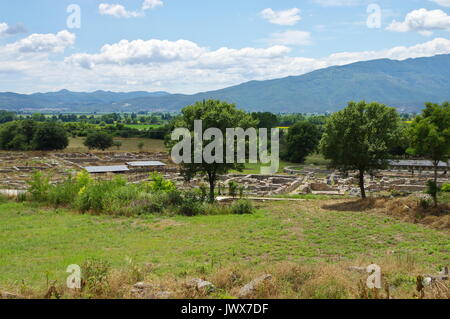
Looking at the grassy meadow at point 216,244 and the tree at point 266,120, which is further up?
the tree at point 266,120

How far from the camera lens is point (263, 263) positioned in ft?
40.4

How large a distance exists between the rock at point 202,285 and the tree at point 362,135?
2071cm

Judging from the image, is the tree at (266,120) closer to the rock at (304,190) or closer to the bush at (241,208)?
the rock at (304,190)

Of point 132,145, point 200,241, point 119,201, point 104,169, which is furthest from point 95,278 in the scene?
point 132,145

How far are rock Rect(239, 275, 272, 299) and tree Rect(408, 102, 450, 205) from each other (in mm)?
18426

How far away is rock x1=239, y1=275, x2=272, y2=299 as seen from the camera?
843 cm

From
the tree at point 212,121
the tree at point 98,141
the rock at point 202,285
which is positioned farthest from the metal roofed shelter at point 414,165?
the tree at point 98,141

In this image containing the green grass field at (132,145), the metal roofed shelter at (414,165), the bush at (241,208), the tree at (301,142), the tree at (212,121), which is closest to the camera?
the bush at (241,208)

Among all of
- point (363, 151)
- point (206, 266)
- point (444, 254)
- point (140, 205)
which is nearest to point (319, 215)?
point (363, 151)

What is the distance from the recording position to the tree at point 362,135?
27.3m

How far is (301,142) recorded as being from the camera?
253 ft

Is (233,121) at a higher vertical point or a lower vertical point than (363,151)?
higher
